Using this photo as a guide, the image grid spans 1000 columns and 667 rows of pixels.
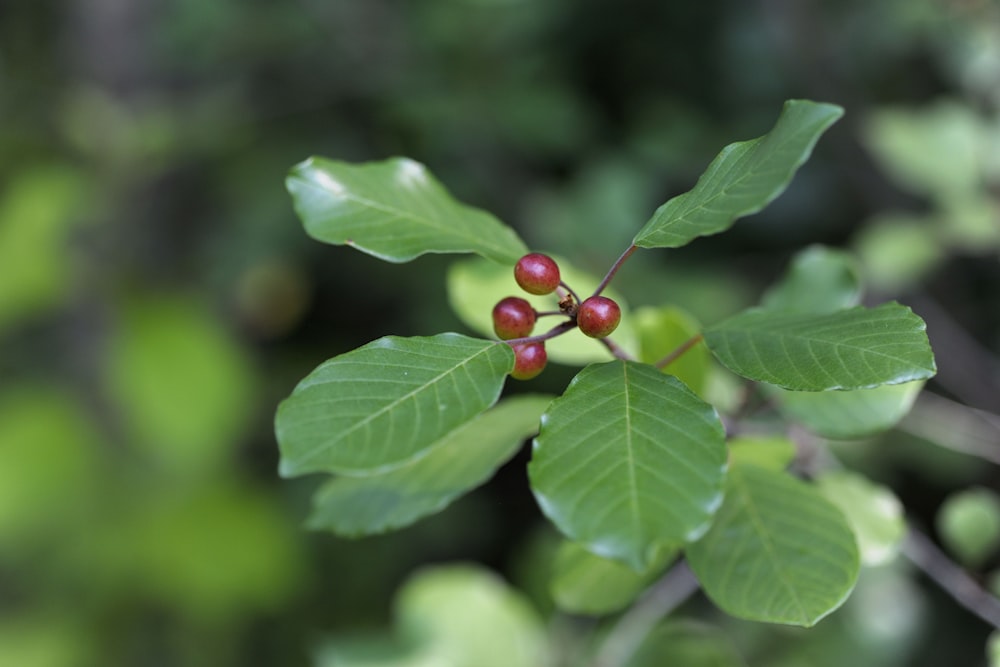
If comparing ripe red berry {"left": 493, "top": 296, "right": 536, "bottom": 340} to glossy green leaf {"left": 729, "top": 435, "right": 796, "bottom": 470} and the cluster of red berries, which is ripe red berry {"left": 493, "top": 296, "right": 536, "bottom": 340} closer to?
the cluster of red berries

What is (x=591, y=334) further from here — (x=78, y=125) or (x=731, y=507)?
(x=78, y=125)

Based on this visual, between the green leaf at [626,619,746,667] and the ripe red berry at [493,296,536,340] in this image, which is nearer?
the ripe red berry at [493,296,536,340]

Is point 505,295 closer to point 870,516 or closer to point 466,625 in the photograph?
point 870,516

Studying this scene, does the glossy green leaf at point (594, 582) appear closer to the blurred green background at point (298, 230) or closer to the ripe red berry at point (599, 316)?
the ripe red berry at point (599, 316)

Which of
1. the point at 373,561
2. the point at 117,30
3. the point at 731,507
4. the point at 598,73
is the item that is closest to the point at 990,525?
the point at 731,507

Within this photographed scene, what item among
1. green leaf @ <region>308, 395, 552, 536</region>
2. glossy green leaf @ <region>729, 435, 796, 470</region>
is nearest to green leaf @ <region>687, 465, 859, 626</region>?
glossy green leaf @ <region>729, 435, 796, 470</region>

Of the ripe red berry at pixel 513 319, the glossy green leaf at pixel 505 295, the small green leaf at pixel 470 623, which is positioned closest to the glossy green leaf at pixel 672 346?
the glossy green leaf at pixel 505 295

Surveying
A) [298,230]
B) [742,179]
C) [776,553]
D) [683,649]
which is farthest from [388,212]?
[298,230]
